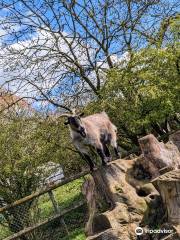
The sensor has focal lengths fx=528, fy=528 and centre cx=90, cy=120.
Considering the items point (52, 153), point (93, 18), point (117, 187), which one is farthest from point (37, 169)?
point (117, 187)

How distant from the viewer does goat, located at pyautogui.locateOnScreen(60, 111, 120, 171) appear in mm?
9984

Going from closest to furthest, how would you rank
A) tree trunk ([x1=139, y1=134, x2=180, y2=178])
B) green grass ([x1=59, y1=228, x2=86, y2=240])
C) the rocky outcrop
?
the rocky outcrop < tree trunk ([x1=139, y1=134, x2=180, y2=178]) < green grass ([x1=59, y1=228, x2=86, y2=240])

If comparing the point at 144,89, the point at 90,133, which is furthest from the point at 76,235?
the point at 144,89

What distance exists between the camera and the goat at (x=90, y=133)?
9984 mm

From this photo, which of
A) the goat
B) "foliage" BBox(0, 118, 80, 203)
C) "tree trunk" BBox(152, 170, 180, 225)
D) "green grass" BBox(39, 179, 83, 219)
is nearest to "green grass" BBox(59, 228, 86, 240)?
"foliage" BBox(0, 118, 80, 203)

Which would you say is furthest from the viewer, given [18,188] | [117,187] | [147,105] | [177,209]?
[18,188]

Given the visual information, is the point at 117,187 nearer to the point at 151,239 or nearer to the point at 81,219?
the point at 151,239

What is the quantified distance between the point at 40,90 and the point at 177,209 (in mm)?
8274

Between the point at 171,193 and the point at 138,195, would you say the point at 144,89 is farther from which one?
the point at 171,193

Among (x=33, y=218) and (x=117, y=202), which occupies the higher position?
(x=117, y=202)

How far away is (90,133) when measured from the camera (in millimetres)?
10250

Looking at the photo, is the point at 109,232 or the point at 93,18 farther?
the point at 93,18

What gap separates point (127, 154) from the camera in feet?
42.5

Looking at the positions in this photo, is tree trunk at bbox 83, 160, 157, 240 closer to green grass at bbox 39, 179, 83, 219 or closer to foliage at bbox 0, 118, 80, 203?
foliage at bbox 0, 118, 80, 203
